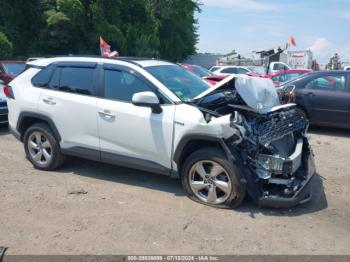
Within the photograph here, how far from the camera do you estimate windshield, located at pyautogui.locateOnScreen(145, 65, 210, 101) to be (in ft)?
17.7

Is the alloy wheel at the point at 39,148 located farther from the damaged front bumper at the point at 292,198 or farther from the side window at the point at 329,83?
the side window at the point at 329,83

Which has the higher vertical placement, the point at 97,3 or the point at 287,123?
the point at 97,3

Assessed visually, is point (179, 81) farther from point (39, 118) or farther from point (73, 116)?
point (39, 118)

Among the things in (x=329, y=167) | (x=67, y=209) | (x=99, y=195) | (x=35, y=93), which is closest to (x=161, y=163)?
(x=99, y=195)

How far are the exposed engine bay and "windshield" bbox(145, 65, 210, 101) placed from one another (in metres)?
0.34

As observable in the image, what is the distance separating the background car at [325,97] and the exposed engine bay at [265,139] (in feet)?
13.0

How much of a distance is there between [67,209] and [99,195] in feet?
1.85

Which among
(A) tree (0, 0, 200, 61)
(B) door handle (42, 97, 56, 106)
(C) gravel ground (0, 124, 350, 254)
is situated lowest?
(C) gravel ground (0, 124, 350, 254)

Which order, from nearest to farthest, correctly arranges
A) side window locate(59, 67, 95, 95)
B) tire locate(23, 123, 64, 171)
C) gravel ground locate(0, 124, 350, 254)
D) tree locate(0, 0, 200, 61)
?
gravel ground locate(0, 124, 350, 254), side window locate(59, 67, 95, 95), tire locate(23, 123, 64, 171), tree locate(0, 0, 200, 61)

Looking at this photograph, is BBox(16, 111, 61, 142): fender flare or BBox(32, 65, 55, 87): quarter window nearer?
BBox(16, 111, 61, 142): fender flare

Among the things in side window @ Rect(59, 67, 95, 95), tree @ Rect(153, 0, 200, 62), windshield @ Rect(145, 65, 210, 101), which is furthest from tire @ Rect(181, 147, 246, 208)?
tree @ Rect(153, 0, 200, 62)

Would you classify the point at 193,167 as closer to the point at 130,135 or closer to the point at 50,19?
the point at 130,135

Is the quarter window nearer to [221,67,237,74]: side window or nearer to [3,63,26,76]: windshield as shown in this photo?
[3,63,26,76]: windshield

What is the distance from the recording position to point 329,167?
6770mm
